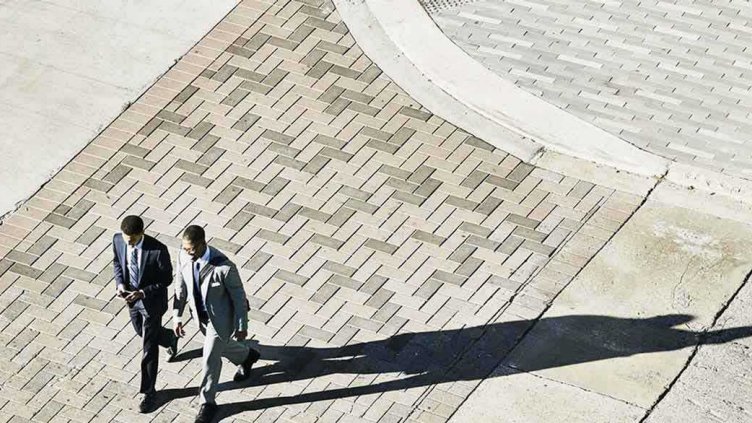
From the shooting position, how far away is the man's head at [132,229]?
10570 millimetres

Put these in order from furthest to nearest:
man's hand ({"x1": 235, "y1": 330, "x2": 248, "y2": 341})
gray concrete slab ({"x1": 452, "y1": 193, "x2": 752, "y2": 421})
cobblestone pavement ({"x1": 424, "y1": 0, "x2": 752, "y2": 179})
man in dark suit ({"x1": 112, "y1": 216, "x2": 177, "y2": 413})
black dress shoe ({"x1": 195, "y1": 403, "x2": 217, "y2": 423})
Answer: cobblestone pavement ({"x1": 424, "y1": 0, "x2": 752, "y2": 179}) < gray concrete slab ({"x1": 452, "y1": 193, "x2": 752, "y2": 421}) < black dress shoe ({"x1": 195, "y1": 403, "x2": 217, "y2": 423}) < man in dark suit ({"x1": 112, "y1": 216, "x2": 177, "y2": 413}) < man's hand ({"x1": 235, "y1": 330, "x2": 248, "y2": 341})

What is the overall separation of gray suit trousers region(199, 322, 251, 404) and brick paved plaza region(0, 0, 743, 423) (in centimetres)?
28

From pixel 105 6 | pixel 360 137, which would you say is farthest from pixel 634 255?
pixel 105 6

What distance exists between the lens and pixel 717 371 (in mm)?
11258

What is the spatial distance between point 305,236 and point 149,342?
6.77 feet

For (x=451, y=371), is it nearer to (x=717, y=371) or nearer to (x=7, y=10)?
(x=717, y=371)

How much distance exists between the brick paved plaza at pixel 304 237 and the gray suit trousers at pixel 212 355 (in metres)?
0.28

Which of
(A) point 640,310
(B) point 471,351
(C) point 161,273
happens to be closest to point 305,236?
(B) point 471,351

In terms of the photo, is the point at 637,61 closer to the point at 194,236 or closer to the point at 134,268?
the point at 194,236

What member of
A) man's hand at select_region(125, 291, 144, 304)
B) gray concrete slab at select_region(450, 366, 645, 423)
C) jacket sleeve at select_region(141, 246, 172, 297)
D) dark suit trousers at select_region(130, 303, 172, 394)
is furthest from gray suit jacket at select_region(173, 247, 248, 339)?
gray concrete slab at select_region(450, 366, 645, 423)

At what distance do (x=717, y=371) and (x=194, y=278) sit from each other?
3.88 metres

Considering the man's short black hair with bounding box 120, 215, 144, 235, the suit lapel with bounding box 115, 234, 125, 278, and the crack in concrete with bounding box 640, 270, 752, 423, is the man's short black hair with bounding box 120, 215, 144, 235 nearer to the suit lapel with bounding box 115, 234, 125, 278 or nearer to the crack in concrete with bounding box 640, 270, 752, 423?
the suit lapel with bounding box 115, 234, 125, 278

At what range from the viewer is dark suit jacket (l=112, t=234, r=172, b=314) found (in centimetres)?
1075

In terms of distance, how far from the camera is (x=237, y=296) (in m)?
10.6
